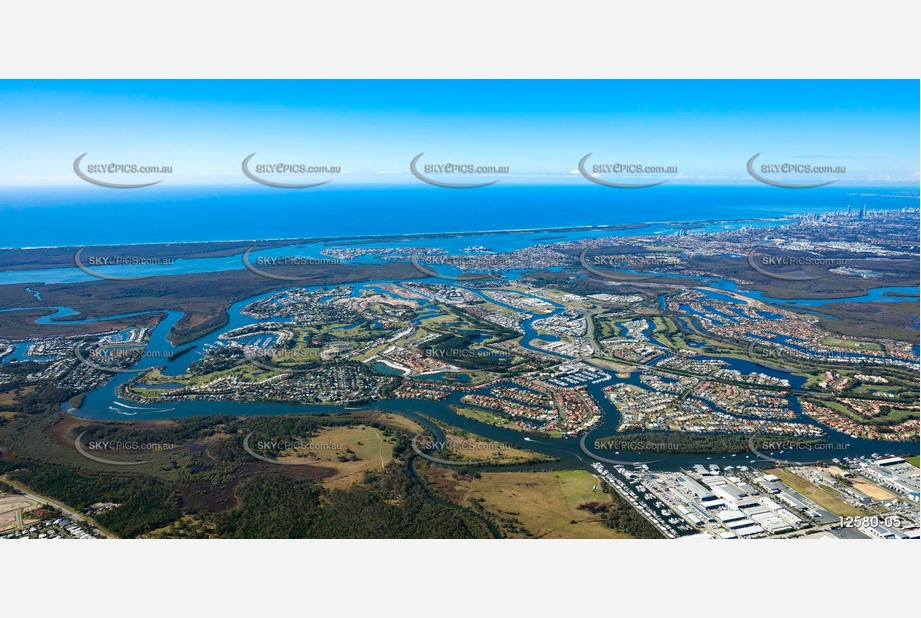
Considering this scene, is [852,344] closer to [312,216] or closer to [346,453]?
[346,453]

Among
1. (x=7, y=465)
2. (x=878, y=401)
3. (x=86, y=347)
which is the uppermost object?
(x=86, y=347)

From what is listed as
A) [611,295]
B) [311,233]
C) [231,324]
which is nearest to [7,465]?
[231,324]

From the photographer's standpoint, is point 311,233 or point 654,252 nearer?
point 654,252

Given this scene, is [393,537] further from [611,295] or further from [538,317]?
[611,295]

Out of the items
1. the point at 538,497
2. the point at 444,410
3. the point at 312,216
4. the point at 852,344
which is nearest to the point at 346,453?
the point at 444,410

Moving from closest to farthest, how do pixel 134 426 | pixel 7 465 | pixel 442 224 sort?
pixel 7 465 → pixel 134 426 → pixel 442 224

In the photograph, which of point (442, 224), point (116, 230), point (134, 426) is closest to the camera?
point (134, 426)

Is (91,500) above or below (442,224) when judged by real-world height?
below

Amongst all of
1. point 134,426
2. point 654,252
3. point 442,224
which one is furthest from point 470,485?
point 442,224
